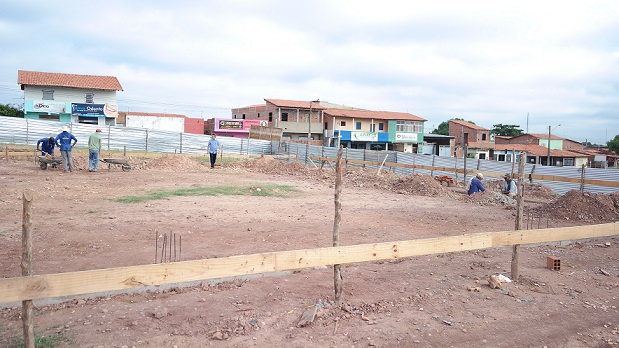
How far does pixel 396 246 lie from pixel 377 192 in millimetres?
13536

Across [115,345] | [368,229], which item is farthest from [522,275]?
[115,345]

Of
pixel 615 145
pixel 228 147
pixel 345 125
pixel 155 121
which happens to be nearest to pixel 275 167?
pixel 228 147

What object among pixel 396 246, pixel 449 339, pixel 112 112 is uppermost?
pixel 112 112

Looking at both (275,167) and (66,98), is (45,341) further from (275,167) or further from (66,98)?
(66,98)

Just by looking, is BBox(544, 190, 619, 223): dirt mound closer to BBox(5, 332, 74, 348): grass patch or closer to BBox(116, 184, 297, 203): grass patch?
BBox(116, 184, 297, 203): grass patch

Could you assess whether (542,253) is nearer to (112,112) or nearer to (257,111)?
(112,112)

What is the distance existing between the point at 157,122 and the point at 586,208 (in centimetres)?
4625

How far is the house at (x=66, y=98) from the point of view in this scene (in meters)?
44.5

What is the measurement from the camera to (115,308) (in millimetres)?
5090

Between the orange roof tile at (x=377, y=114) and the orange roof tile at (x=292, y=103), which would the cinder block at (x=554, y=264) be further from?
the orange roof tile at (x=292, y=103)

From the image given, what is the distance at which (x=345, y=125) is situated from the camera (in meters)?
58.7

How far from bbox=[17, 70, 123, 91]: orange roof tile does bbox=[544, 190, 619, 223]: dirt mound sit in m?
44.7

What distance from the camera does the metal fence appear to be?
2653 centimetres

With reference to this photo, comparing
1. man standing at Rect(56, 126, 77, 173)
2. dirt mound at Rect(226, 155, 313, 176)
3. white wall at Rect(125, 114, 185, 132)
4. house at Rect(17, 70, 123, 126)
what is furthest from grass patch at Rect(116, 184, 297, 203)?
white wall at Rect(125, 114, 185, 132)
